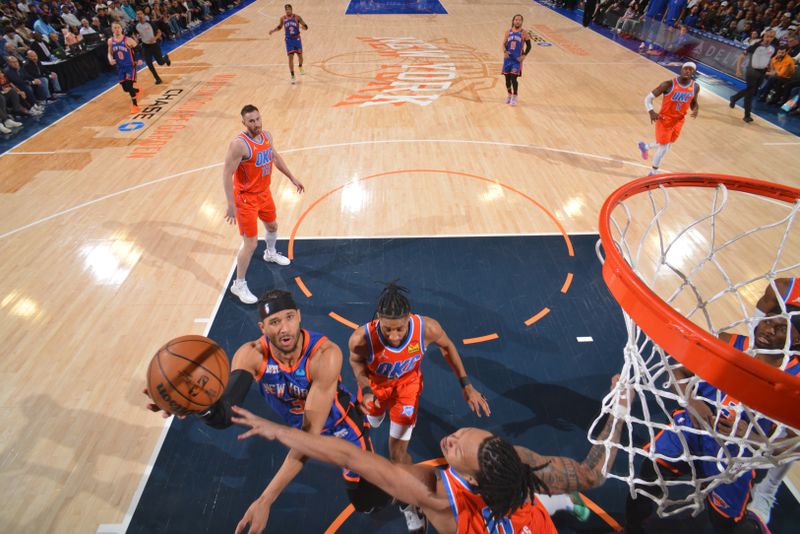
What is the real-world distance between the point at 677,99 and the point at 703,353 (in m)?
6.08

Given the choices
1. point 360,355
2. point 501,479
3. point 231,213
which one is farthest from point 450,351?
point 231,213

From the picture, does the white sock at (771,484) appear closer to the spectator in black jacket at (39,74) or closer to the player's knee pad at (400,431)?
the player's knee pad at (400,431)

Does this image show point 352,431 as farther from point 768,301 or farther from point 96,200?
point 96,200

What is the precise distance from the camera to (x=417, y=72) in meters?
12.0

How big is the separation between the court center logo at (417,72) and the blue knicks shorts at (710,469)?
878 centimetres

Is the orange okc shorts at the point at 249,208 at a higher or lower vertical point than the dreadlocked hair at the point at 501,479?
lower

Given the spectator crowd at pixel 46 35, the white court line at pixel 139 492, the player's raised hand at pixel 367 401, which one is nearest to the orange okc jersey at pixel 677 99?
the player's raised hand at pixel 367 401

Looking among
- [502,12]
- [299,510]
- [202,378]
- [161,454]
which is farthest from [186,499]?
[502,12]

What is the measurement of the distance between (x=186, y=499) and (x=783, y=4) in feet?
64.7

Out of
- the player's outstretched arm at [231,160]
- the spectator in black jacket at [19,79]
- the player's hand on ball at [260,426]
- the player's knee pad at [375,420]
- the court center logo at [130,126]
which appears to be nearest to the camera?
the player's hand on ball at [260,426]

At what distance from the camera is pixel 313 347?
8.92 feet

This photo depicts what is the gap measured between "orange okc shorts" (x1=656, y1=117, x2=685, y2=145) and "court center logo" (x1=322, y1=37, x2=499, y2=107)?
14.8 ft

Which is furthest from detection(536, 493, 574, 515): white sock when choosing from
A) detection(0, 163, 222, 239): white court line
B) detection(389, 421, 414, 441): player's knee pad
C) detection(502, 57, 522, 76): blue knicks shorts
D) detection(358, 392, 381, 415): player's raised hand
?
detection(502, 57, 522, 76): blue knicks shorts

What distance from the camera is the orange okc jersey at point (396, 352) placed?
2.92m
